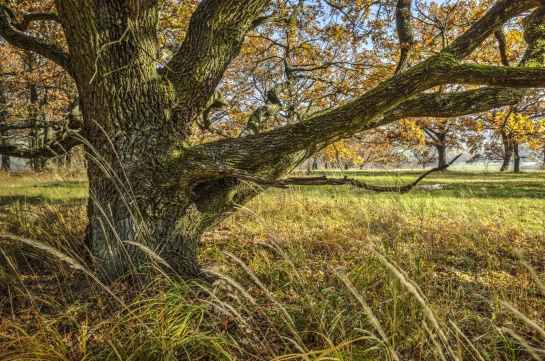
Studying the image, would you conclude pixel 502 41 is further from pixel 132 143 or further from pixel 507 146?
pixel 507 146

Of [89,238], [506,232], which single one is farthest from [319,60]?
[89,238]

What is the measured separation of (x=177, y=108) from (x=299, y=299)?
6.98 feet

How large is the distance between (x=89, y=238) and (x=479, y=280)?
13.9 ft

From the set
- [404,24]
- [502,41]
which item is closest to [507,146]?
[404,24]

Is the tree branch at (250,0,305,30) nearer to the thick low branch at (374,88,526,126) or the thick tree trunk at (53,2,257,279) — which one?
the thick tree trunk at (53,2,257,279)

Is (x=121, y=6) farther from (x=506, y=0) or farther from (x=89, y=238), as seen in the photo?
(x=506, y=0)

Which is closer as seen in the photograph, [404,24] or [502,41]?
[502,41]

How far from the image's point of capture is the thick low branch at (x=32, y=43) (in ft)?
9.20

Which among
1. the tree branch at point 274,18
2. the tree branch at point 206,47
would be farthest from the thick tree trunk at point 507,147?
the tree branch at point 206,47

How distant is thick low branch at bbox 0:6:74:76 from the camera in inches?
110

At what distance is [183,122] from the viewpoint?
283cm

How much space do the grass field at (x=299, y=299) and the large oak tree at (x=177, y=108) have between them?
519mm

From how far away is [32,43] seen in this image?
A: 9.45ft

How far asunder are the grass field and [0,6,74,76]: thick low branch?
1576mm
